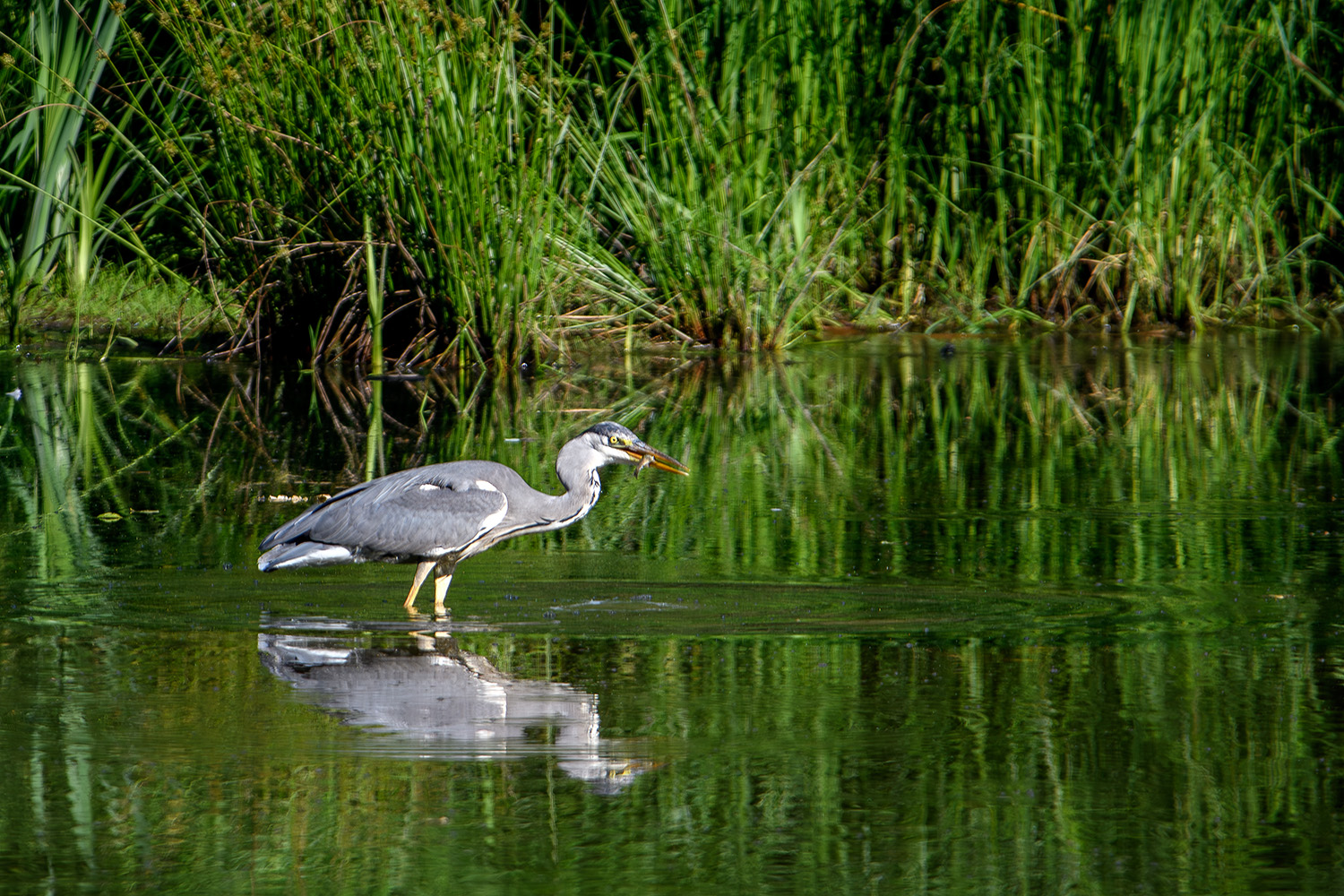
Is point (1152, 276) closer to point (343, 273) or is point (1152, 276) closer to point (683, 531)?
point (343, 273)

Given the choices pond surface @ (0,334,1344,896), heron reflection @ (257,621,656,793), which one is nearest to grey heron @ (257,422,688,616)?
pond surface @ (0,334,1344,896)

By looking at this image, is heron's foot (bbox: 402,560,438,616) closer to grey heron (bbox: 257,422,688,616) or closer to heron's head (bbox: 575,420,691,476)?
grey heron (bbox: 257,422,688,616)

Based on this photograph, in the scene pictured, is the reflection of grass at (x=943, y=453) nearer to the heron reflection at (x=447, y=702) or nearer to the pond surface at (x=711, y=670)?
the pond surface at (x=711, y=670)

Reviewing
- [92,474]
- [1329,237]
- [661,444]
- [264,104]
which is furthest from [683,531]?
[1329,237]

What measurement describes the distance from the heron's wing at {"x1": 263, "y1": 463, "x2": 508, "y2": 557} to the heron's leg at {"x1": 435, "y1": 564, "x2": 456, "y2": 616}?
11cm

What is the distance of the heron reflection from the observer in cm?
389

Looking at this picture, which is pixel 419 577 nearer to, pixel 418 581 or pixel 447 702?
pixel 418 581

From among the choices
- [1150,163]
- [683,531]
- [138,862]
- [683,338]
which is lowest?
[138,862]

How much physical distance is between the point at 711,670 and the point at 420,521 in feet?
4.26

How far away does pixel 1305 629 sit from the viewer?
491 cm

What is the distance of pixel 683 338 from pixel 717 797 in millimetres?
8601


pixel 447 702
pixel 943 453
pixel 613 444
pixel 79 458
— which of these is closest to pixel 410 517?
pixel 613 444

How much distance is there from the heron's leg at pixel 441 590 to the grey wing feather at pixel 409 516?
4.4 inches

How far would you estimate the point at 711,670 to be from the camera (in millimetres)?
4582
